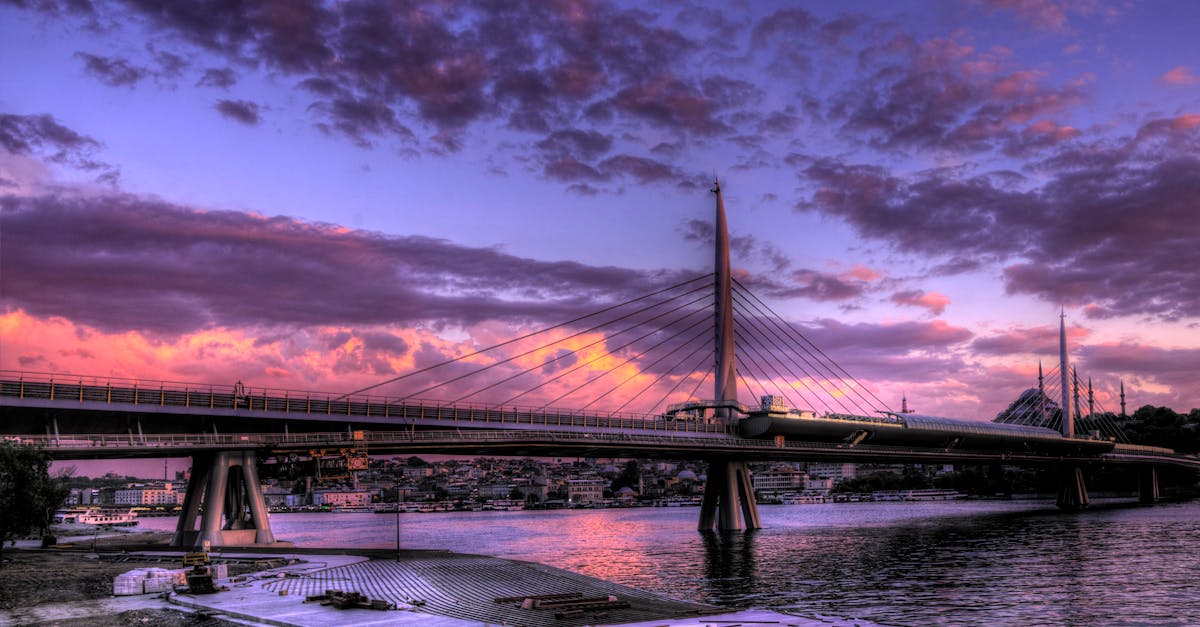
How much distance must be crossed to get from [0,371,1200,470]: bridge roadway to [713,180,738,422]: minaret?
4.61 m

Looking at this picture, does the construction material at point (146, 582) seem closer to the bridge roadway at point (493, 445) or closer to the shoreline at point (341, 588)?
the shoreline at point (341, 588)

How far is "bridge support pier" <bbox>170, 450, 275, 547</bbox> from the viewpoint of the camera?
6131 centimetres

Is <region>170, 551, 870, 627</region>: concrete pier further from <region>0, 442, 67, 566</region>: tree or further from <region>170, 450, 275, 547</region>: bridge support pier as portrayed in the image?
<region>0, 442, 67, 566</region>: tree

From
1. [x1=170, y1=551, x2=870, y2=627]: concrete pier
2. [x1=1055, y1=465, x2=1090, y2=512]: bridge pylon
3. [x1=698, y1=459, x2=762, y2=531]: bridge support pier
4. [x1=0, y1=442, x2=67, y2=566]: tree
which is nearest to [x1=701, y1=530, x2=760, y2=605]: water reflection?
[x1=698, y1=459, x2=762, y2=531]: bridge support pier

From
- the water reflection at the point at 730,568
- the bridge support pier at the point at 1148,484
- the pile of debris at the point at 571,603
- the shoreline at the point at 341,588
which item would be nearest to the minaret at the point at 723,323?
the water reflection at the point at 730,568

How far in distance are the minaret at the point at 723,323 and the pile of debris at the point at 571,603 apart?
6464cm

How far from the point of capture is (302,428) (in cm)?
7069

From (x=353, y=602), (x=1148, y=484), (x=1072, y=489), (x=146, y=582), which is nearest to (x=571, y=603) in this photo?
(x=353, y=602)

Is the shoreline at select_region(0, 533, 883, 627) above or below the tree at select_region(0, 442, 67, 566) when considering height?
below

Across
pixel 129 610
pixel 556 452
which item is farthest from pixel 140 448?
pixel 556 452

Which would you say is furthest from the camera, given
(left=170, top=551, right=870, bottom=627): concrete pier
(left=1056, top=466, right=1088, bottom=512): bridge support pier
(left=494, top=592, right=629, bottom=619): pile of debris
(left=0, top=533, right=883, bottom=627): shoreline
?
(left=1056, top=466, right=1088, bottom=512): bridge support pier

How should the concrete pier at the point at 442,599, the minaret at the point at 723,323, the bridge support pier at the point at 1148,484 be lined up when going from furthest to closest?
the bridge support pier at the point at 1148,484
the minaret at the point at 723,323
the concrete pier at the point at 442,599

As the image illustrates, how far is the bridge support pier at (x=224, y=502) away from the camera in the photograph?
2414 inches

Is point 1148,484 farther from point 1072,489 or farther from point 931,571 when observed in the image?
point 931,571
